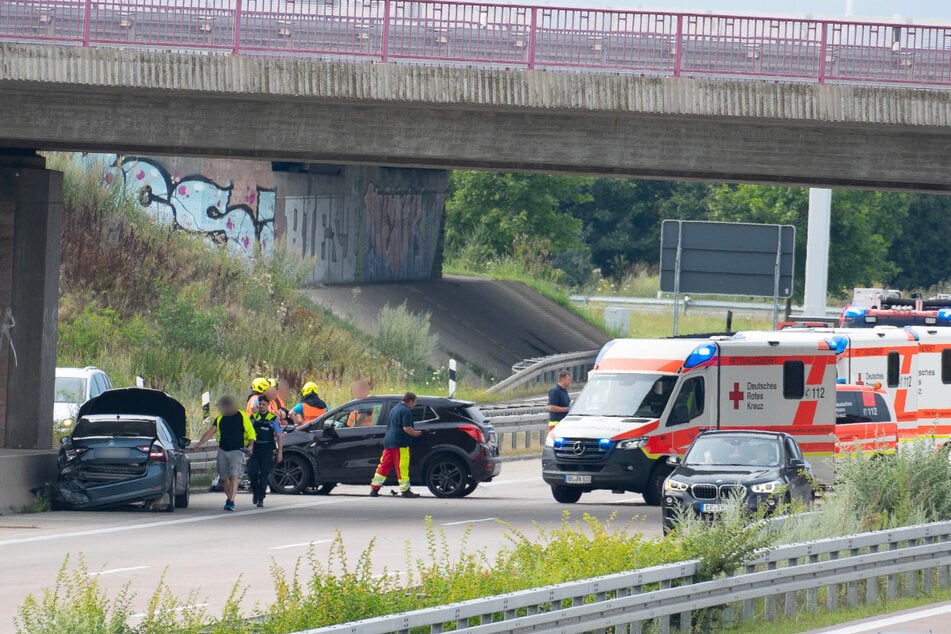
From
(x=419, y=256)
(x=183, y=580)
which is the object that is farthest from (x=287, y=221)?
(x=183, y=580)

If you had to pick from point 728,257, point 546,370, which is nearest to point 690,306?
point 546,370

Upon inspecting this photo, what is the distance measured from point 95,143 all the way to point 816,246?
3004 cm

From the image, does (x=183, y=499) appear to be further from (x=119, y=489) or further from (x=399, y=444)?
(x=399, y=444)

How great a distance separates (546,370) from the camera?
50000 mm

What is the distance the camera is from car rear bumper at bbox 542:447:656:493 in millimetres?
25875

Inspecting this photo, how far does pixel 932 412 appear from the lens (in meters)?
34.5

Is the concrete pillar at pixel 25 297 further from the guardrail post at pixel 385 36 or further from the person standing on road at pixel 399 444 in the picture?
the guardrail post at pixel 385 36

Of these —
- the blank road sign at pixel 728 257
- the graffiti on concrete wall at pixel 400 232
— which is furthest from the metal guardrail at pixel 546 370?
the blank road sign at pixel 728 257

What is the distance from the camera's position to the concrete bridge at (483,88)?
75.3 ft

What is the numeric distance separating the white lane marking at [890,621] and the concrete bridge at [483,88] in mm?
9265

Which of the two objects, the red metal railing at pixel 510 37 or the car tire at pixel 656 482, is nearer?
the red metal railing at pixel 510 37

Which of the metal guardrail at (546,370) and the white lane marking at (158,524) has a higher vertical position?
the metal guardrail at (546,370)

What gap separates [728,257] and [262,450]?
64.6 feet

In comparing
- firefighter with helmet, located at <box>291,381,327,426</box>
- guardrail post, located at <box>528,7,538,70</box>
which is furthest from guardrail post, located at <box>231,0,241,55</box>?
firefighter with helmet, located at <box>291,381,327,426</box>
